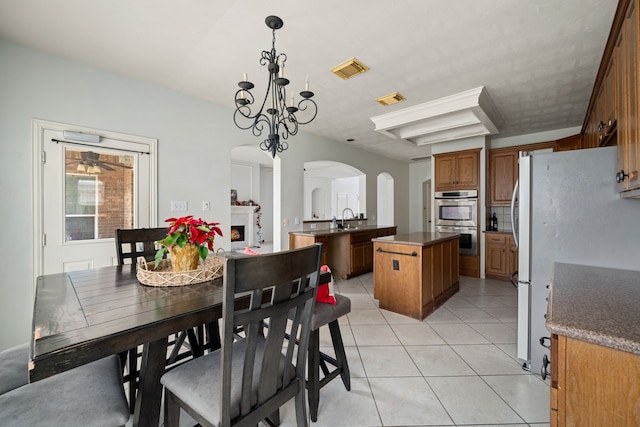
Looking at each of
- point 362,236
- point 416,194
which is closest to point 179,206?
point 362,236

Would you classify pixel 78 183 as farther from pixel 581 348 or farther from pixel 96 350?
pixel 581 348

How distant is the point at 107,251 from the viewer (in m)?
2.74

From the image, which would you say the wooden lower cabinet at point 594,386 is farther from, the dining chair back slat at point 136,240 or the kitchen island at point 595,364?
the dining chair back slat at point 136,240

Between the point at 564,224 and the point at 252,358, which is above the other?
the point at 564,224

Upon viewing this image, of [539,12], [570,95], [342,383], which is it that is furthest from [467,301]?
[539,12]

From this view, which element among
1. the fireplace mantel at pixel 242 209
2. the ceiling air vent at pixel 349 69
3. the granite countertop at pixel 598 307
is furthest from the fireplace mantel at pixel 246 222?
the granite countertop at pixel 598 307

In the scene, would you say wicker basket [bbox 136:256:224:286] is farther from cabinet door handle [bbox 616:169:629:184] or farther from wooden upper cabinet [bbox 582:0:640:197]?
cabinet door handle [bbox 616:169:629:184]

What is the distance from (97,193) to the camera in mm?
2693

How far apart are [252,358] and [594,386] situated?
3.66ft

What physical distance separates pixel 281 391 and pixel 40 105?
3159 millimetres

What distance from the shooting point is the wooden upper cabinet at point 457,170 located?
471 cm

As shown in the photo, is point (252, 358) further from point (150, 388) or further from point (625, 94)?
point (625, 94)

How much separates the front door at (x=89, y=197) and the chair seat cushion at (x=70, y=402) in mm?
2001

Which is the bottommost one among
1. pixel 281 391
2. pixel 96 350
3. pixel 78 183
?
pixel 281 391
